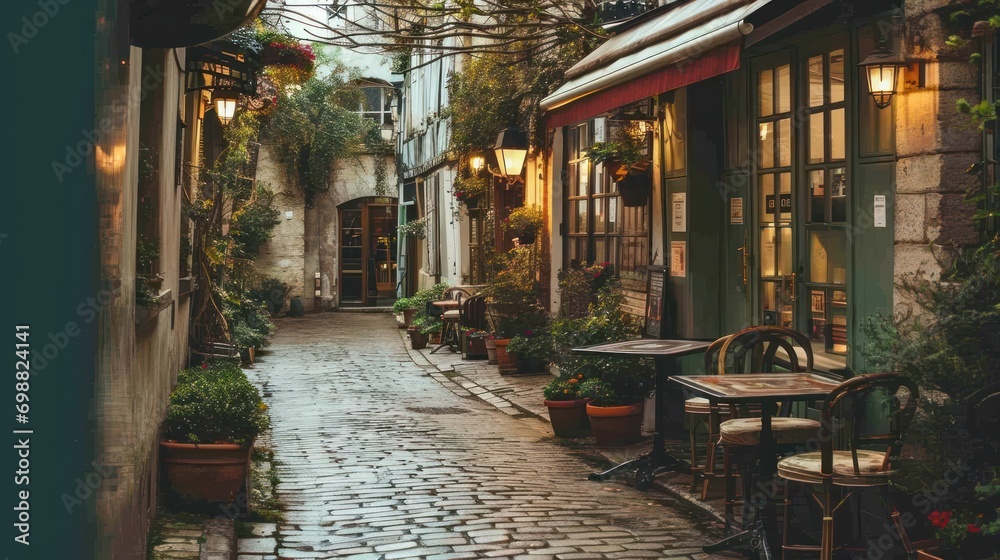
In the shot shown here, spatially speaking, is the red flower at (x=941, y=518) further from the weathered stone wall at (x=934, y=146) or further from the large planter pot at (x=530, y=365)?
the large planter pot at (x=530, y=365)

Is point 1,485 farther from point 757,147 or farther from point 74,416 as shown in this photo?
point 757,147

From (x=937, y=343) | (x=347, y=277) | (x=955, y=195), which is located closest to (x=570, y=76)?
(x=955, y=195)

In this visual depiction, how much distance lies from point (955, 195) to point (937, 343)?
0.94 metres

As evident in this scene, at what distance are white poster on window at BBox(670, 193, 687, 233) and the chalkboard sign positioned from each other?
0.39 metres

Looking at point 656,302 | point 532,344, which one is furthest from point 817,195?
point 532,344

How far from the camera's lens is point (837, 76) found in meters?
6.87

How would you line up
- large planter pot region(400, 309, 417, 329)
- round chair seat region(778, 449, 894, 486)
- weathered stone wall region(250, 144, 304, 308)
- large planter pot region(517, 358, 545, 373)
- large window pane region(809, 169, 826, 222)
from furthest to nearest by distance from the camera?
weathered stone wall region(250, 144, 304, 308)
large planter pot region(400, 309, 417, 329)
large planter pot region(517, 358, 545, 373)
large window pane region(809, 169, 826, 222)
round chair seat region(778, 449, 894, 486)

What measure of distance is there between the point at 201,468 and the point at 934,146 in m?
4.30

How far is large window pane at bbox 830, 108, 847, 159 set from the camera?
6.80m

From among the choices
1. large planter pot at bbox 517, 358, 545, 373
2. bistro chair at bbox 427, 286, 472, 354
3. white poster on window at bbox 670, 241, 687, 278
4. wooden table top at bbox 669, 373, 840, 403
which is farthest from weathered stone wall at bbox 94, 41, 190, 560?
bistro chair at bbox 427, 286, 472, 354

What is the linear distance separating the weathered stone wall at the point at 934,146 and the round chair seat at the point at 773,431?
975mm

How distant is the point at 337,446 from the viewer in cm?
886

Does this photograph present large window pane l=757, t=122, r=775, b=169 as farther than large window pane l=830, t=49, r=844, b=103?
Yes

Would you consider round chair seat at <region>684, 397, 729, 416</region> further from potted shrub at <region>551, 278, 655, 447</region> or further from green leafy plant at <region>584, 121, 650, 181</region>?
green leafy plant at <region>584, 121, 650, 181</region>
